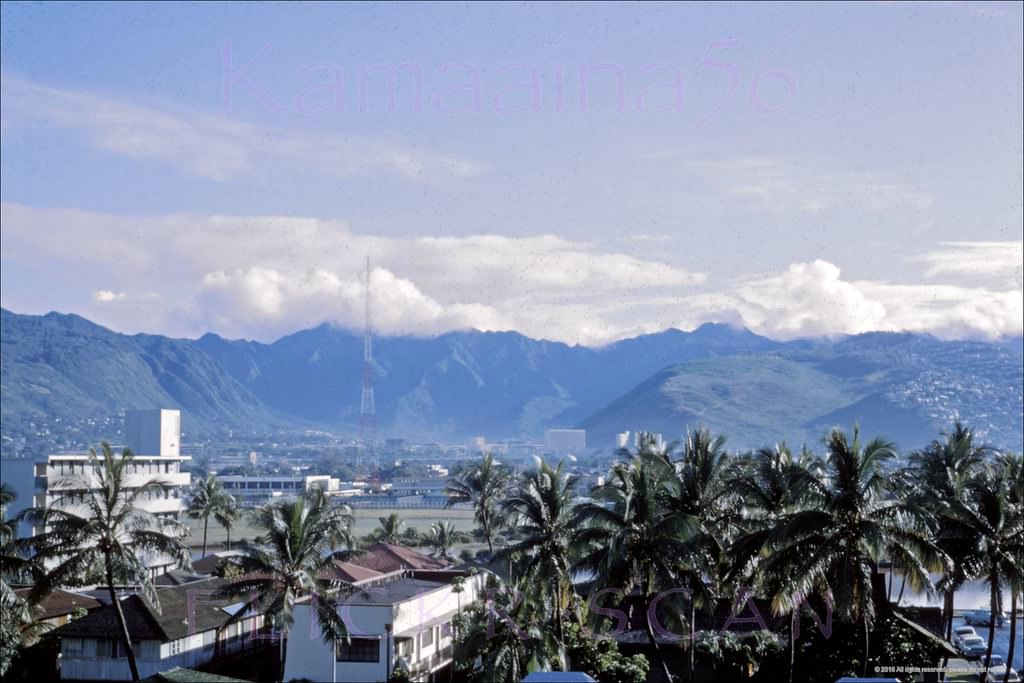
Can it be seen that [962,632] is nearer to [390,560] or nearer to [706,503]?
[706,503]

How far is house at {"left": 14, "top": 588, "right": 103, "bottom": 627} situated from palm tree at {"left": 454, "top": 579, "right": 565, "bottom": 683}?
2751 centimetres

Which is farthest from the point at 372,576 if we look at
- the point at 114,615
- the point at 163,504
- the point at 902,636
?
the point at 163,504

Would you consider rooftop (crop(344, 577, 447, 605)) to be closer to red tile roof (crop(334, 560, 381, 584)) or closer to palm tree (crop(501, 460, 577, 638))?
red tile roof (crop(334, 560, 381, 584))

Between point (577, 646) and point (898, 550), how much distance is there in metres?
13.5

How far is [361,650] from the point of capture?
46594 millimetres

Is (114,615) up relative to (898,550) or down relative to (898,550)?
down

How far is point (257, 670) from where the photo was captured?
52.3 meters

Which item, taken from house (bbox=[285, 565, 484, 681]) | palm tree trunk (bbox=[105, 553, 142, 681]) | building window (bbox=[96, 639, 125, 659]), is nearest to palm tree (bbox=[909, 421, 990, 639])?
house (bbox=[285, 565, 484, 681])

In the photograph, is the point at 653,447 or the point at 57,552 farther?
the point at 653,447

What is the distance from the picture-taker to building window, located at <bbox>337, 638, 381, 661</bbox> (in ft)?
152

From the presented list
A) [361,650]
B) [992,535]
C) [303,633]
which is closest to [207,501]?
[303,633]

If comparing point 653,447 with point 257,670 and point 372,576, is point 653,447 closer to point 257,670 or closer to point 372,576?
point 372,576

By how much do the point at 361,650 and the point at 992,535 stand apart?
2343 centimetres

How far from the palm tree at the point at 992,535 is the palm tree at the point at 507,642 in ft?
A: 46.7
